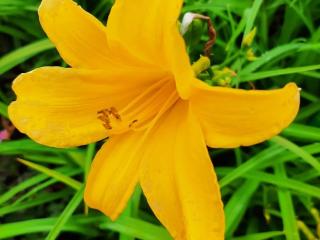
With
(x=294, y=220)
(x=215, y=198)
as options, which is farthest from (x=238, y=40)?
(x=215, y=198)

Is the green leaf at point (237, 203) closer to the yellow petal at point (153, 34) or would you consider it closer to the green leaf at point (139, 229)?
the green leaf at point (139, 229)

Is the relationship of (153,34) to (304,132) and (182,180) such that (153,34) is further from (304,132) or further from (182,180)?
(304,132)

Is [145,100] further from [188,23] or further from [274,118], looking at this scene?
[274,118]

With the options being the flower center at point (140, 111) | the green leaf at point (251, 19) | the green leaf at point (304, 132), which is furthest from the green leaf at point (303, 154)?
the flower center at point (140, 111)

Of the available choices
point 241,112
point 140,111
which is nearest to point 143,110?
point 140,111

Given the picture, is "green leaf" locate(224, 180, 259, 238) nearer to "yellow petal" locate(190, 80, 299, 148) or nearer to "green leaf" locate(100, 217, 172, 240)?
"green leaf" locate(100, 217, 172, 240)

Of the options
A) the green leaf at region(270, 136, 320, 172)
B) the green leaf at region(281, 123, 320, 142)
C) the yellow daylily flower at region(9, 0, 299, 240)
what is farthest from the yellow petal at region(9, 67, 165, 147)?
the green leaf at region(281, 123, 320, 142)
